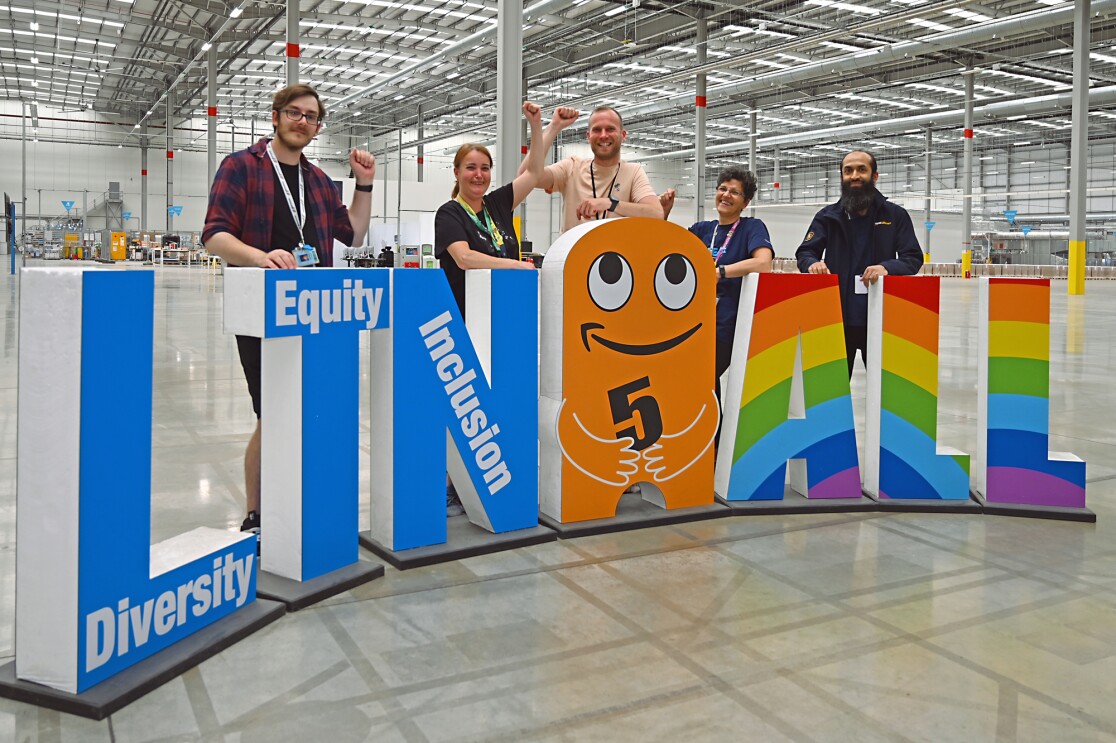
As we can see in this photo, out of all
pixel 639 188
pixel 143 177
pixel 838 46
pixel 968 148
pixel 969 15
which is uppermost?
pixel 838 46

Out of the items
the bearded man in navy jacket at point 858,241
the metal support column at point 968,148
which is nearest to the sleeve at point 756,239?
the bearded man in navy jacket at point 858,241

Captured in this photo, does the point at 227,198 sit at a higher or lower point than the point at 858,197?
lower

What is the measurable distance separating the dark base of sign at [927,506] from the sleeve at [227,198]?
281cm

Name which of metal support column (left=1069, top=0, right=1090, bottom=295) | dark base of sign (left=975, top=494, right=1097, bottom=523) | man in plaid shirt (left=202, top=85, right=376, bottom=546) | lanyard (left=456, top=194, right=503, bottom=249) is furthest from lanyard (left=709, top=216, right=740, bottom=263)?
metal support column (left=1069, top=0, right=1090, bottom=295)

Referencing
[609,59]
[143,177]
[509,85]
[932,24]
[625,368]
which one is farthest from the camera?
[143,177]

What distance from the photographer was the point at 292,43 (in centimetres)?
1683

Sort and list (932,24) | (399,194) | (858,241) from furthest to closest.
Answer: (399,194)
(932,24)
(858,241)

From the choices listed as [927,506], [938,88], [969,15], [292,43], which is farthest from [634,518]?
[938,88]

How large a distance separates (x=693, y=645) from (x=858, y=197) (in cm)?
247

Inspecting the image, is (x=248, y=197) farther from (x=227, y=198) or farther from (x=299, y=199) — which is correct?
(x=299, y=199)

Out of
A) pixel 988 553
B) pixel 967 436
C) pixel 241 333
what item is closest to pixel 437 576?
pixel 241 333

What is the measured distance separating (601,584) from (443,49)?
2148 centimetres

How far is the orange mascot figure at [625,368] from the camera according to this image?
134 inches

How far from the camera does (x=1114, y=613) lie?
2.62 meters
